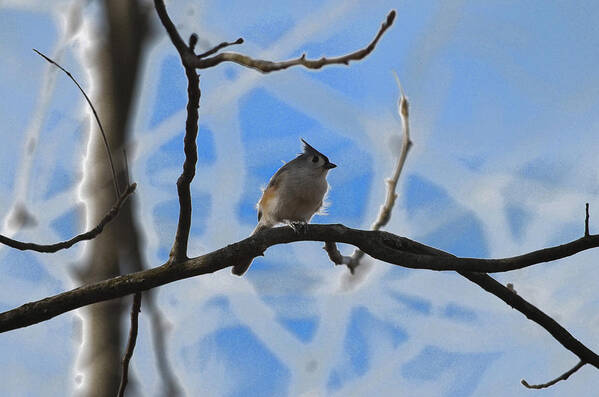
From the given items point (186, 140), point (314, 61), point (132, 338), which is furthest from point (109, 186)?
point (314, 61)

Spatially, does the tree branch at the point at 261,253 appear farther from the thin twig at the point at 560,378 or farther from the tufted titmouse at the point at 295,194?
the tufted titmouse at the point at 295,194

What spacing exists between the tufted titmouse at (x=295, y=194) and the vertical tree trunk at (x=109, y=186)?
90cm

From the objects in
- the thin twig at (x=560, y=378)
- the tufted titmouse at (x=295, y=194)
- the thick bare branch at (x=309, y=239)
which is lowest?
the thin twig at (x=560, y=378)

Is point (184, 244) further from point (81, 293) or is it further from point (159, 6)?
point (159, 6)

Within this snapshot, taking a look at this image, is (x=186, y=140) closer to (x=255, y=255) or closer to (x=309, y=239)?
(x=255, y=255)

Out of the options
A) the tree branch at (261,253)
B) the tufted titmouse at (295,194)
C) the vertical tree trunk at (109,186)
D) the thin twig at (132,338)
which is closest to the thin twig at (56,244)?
the tree branch at (261,253)

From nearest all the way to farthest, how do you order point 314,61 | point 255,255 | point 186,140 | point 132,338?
point 314,61
point 186,140
point 255,255
point 132,338

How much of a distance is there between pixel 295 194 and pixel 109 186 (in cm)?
103

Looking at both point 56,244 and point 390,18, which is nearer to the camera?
point 390,18

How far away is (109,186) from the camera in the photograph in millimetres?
Result: 3283

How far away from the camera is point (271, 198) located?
3.98 m

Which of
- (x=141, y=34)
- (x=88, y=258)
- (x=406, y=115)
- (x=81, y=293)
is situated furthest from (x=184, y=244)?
(x=141, y=34)

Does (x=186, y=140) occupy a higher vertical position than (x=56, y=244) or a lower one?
higher

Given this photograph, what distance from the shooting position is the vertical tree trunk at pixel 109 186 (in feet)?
10.2
